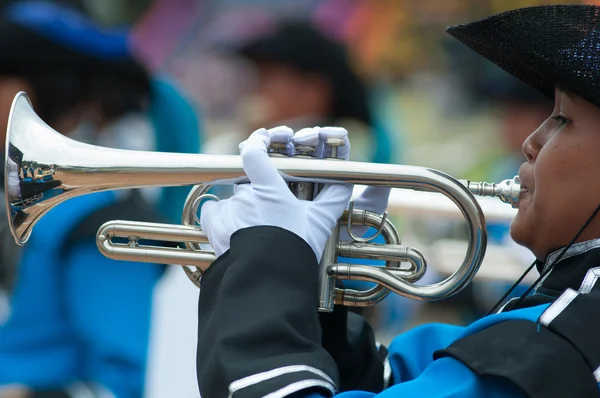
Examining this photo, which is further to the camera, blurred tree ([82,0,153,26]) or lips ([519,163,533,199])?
blurred tree ([82,0,153,26])

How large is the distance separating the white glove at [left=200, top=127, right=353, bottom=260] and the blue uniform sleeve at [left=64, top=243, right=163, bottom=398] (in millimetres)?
1207

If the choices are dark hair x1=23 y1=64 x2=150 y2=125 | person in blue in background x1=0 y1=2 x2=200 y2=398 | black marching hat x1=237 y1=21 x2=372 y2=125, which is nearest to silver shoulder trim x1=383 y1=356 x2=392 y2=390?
person in blue in background x1=0 y1=2 x2=200 y2=398

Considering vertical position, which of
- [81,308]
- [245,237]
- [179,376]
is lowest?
[179,376]

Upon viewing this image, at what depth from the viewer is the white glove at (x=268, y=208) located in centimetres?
210

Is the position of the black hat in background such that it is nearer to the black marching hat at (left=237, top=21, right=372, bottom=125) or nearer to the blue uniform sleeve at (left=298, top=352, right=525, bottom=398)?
the black marching hat at (left=237, top=21, right=372, bottom=125)

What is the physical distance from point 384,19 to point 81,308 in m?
8.11

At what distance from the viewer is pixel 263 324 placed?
6.23 feet

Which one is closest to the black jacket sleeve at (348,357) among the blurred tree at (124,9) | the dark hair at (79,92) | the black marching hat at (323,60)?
the dark hair at (79,92)

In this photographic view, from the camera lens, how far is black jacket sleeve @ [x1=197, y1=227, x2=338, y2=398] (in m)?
1.86

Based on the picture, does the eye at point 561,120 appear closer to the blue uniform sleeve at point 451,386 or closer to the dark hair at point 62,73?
the blue uniform sleeve at point 451,386

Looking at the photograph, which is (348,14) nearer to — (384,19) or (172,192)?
(384,19)

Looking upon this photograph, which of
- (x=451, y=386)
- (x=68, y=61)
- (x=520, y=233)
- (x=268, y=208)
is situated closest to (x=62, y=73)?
(x=68, y=61)

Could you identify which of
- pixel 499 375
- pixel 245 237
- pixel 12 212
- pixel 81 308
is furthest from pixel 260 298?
pixel 81 308

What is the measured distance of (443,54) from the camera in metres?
10.9
